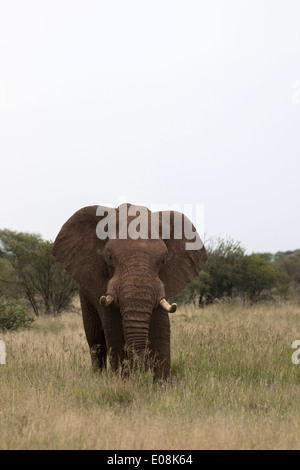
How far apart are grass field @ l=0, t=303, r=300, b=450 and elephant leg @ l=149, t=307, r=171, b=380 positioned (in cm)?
26

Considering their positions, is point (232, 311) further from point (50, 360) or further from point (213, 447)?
point (213, 447)

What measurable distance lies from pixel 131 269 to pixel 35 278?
42.8 feet

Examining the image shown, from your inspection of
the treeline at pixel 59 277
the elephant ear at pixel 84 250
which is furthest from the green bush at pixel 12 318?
the elephant ear at pixel 84 250

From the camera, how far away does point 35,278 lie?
1856cm

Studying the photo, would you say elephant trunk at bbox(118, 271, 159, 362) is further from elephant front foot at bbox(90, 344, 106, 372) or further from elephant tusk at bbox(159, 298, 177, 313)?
elephant front foot at bbox(90, 344, 106, 372)

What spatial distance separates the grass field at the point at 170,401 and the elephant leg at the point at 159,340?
261 millimetres

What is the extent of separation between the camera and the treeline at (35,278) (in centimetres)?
1838

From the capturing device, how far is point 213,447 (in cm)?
442

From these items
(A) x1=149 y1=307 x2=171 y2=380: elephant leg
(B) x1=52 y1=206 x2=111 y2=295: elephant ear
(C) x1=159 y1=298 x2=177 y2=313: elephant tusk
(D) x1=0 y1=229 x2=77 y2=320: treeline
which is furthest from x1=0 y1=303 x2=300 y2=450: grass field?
(D) x1=0 y1=229 x2=77 y2=320: treeline

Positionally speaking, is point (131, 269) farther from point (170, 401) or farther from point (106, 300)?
point (170, 401)

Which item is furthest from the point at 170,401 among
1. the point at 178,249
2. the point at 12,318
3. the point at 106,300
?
the point at 12,318

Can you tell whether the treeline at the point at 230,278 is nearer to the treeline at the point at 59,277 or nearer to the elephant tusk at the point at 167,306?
the treeline at the point at 59,277

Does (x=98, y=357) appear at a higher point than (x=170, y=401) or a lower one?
higher

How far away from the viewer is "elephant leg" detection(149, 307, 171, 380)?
21.4 ft
